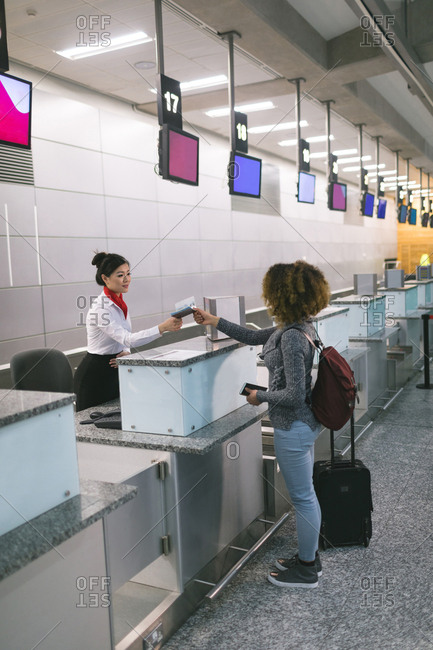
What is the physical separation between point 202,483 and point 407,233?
22082mm

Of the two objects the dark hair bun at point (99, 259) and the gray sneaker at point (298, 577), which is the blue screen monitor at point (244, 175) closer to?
the dark hair bun at point (99, 259)

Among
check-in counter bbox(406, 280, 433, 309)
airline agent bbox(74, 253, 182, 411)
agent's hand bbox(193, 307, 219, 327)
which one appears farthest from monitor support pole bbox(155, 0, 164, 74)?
check-in counter bbox(406, 280, 433, 309)

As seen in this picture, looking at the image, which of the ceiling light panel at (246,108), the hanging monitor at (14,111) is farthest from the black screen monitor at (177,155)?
the ceiling light panel at (246,108)

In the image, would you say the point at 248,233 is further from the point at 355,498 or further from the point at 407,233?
the point at 407,233

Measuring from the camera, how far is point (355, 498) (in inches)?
132

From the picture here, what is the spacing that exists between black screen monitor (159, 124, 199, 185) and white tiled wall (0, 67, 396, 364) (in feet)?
5.73

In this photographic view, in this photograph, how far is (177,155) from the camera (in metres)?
4.54

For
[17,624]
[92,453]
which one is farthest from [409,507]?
[17,624]

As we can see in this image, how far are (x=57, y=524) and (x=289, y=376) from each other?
136 cm

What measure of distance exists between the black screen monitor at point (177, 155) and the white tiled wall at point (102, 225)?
175 cm

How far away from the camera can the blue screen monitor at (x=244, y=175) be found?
5547mm

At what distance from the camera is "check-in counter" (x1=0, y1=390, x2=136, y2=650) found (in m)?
1.68

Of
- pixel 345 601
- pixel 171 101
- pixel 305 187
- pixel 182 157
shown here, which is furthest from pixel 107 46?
Answer: pixel 345 601

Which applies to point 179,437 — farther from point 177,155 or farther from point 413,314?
point 413,314
